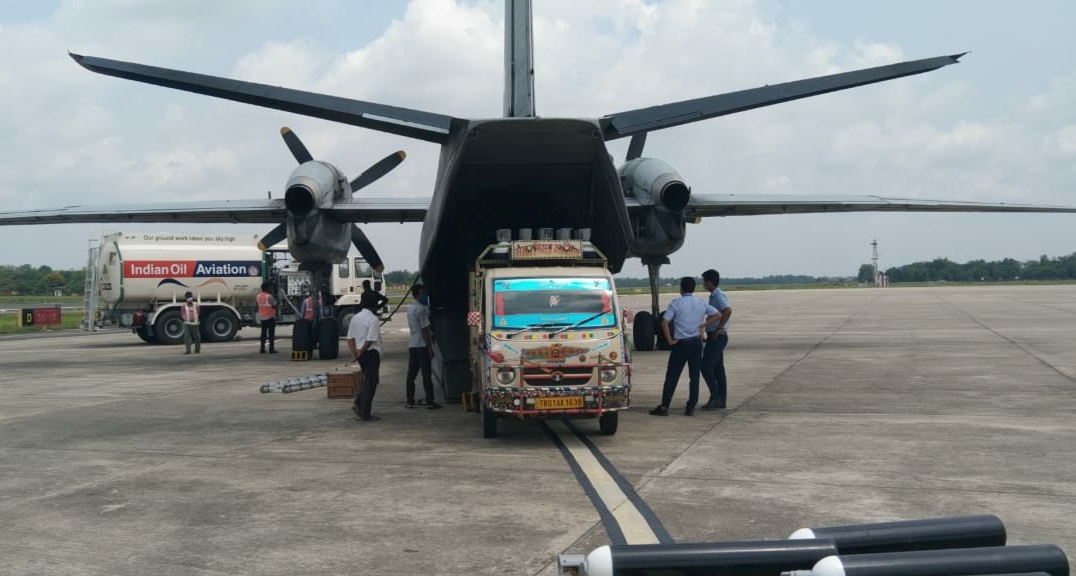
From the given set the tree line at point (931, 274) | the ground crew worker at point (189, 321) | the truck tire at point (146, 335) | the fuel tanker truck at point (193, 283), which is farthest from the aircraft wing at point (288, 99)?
the tree line at point (931, 274)

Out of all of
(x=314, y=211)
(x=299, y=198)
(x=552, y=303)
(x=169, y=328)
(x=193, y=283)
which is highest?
(x=299, y=198)

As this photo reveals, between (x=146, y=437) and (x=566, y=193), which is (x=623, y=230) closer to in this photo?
(x=566, y=193)

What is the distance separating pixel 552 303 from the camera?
10.0 metres

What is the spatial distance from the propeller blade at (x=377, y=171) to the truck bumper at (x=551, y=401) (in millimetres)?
14226

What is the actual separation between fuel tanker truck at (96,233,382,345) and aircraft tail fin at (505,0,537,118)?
14.2 m

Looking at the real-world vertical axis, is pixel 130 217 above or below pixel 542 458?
above

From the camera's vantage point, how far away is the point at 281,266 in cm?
2967

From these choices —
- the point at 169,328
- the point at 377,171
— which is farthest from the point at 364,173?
→ the point at 169,328

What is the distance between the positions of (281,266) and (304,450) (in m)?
21.5

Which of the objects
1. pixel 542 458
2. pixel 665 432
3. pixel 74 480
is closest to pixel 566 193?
pixel 665 432

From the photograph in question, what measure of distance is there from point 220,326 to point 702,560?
26.6m

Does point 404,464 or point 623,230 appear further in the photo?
point 623,230

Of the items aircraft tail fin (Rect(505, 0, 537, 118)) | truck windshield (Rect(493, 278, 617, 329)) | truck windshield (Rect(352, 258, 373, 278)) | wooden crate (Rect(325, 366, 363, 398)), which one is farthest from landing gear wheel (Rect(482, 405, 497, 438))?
truck windshield (Rect(352, 258, 373, 278))

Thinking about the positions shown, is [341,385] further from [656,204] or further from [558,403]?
[656,204]
